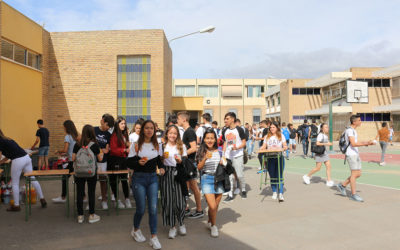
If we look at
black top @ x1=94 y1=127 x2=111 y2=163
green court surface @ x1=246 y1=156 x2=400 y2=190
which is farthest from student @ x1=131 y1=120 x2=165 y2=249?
green court surface @ x1=246 y1=156 x2=400 y2=190

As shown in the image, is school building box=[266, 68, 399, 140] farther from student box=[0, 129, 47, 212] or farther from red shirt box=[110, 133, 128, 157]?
student box=[0, 129, 47, 212]

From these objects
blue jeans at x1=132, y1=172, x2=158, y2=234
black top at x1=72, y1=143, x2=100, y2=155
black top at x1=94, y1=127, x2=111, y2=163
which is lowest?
blue jeans at x1=132, y1=172, x2=158, y2=234

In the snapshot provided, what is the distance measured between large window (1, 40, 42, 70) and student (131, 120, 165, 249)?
31.5 ft

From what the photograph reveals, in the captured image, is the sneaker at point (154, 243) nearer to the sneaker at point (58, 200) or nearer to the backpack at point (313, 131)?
the sneaker at point (58, 200)

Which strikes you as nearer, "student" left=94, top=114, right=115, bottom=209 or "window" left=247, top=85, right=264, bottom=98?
"student" left=94, top=114, right=115, bottom=209

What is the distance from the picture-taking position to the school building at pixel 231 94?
2416 inches

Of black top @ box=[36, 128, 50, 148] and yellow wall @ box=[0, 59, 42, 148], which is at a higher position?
yellow wall @ box=[0, 59, 42, 148]

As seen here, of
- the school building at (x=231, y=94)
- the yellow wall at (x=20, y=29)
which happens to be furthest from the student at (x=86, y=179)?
the school building at (x=231, y=94)

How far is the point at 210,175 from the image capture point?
→ 16.3 feet

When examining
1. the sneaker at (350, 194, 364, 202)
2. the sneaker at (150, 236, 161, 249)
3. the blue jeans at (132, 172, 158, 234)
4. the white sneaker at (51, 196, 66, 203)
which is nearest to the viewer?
the sneaker at (150, 236, 161, 249)

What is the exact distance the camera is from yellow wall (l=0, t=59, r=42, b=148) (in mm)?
11484

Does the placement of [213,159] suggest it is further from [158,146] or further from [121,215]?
[121,215]

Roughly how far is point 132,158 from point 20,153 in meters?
3.12

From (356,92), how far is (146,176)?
24.7 m
